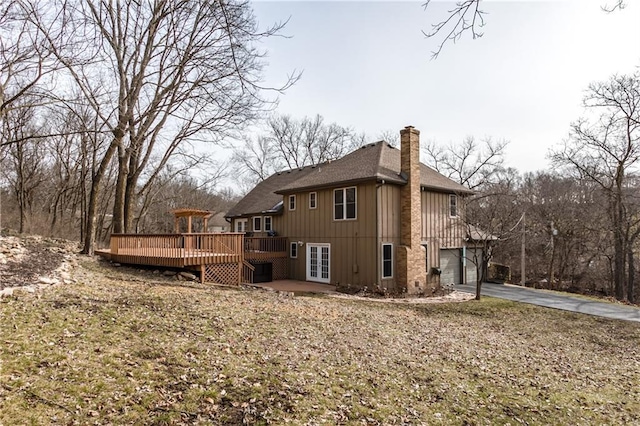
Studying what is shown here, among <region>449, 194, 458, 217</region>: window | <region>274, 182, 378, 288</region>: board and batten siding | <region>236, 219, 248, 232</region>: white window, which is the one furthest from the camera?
<region>236, 219, 248, 232</region>: white window

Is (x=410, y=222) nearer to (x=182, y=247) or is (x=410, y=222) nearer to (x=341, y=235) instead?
(x=341, y=235)

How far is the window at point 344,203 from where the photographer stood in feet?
50.1

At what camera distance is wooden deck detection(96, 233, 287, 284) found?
1251 cm

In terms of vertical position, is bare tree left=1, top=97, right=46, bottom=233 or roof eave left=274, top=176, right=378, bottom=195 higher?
bare tree left=1, top=97, right=46, bottom=233

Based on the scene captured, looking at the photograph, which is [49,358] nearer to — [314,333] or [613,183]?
[314,333]

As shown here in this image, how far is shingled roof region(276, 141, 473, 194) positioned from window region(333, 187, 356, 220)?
500 mm

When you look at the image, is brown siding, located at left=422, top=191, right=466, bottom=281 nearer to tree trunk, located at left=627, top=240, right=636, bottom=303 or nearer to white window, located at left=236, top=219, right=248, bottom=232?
white window, located at left=236, top=219, right=248, bottom=232

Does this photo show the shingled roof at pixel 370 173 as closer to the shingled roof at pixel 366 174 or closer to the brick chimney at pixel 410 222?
the shingled roof at pixel 366 174

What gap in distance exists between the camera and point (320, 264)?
16578 millimetres

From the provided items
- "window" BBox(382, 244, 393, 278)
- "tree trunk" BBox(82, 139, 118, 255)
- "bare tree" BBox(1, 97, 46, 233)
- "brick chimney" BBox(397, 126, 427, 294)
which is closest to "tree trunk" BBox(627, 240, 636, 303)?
"brick chimney" BBox(397, 126, 427, 294)

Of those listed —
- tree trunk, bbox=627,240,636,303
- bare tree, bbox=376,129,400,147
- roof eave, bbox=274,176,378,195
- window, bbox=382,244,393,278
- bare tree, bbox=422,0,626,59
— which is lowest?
tree trunk, bbox=627,240,636,303

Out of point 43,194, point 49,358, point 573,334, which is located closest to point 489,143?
point 573,334

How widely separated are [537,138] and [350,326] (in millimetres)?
20456

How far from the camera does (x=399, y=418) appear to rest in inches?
168
